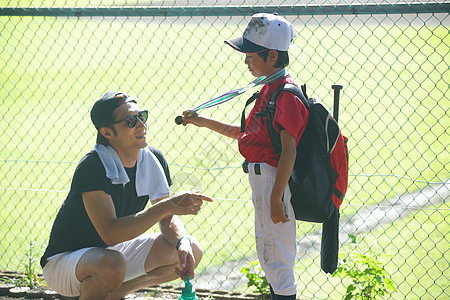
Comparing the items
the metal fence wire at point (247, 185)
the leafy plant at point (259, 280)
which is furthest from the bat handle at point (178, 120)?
the leafy plant at point (259, 280)

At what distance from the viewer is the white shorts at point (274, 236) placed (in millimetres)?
2500

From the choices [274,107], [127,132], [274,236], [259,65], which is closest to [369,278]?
[274,236]

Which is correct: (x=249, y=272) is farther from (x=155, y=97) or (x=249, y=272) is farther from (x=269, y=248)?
(x=155, y=97)

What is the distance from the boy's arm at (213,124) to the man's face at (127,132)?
0.25 m

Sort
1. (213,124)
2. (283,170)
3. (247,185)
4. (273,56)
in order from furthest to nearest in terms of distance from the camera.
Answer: (247,185)
(213,124)
(273,56)
(283,170)

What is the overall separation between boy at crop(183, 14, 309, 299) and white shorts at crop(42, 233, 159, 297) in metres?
0.66

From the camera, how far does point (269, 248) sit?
2.53 meters

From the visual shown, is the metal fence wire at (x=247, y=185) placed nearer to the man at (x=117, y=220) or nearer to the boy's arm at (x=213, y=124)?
the boy's arm at (x=213, y=124)

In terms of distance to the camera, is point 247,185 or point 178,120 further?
point 247,185

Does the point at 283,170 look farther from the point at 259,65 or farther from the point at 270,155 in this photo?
the point at 259,65

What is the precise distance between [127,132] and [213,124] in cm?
48

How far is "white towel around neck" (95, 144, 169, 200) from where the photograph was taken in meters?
2.64

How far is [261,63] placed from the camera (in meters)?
2.60

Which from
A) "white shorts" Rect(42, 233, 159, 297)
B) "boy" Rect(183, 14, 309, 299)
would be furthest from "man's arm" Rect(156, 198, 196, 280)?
"boy" Rect(183, 14, 309, 299)
